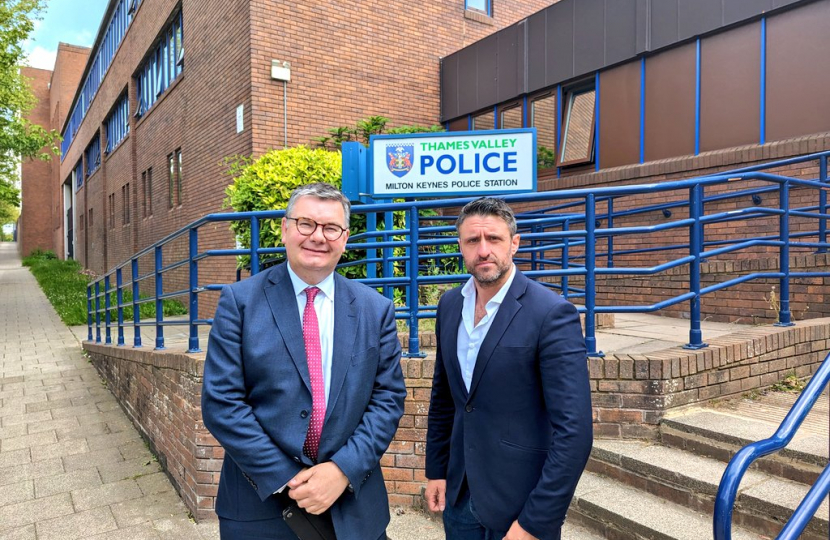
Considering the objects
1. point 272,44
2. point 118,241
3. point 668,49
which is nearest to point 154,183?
point 118,241

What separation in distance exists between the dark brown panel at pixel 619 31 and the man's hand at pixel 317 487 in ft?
27.9

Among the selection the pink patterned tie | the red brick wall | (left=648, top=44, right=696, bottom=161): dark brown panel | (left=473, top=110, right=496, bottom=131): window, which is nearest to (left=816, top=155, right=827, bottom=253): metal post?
(left=648, top=44, right=696, bottom=161): dark brown panel

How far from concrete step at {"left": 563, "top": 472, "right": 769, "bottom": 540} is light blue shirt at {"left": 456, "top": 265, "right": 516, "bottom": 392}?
4.80ft

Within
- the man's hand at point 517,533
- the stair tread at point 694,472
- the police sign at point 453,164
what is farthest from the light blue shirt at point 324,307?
the police sign at point 453,164

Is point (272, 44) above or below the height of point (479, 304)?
above

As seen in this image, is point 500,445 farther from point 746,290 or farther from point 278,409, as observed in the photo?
point 746,290

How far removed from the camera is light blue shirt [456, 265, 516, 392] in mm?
1920

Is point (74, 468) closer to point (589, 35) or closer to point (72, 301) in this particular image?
point (589, 35)

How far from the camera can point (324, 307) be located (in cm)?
202

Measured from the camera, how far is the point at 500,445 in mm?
1844

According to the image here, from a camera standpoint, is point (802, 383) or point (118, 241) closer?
point (802, 383)

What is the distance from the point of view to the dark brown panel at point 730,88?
7.29 meters

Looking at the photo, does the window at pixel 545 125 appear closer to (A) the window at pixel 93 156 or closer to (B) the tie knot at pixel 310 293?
(B) the tie knot at pixel 310 293

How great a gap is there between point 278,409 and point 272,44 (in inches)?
362
